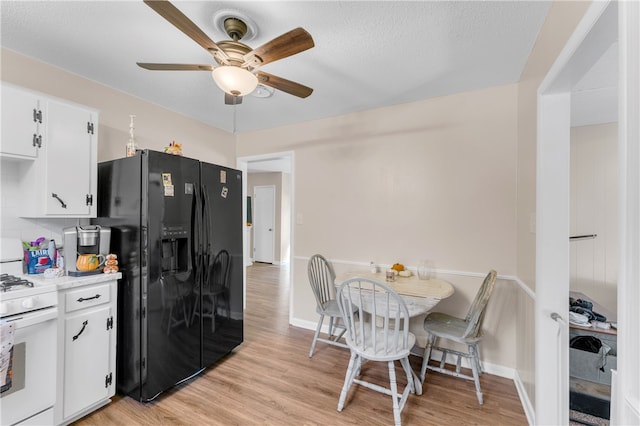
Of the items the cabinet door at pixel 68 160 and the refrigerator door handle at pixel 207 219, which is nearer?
the cabinet door at pixel 68 160

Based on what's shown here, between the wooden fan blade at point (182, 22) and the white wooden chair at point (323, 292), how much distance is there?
81.3 inches

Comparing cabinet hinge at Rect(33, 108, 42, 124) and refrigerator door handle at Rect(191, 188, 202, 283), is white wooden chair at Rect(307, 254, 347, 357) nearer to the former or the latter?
refrigerator door handle at Rect(191, 188, 202, 283)

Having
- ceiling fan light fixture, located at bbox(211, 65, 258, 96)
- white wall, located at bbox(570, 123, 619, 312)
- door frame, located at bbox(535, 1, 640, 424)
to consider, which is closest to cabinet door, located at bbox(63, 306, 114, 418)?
ceiling fan light fixture, located at bbox(211, 65, 258, 96)

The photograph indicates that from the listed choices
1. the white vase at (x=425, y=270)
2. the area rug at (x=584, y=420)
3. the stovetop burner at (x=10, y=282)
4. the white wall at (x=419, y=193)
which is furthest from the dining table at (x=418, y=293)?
the stovetop burner at (x=10, y=282)

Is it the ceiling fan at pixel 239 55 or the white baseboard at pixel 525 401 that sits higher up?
the ceiling fan at pixel 239 55

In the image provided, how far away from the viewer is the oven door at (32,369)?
1479 millimetres

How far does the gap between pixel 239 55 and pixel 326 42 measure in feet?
2.19

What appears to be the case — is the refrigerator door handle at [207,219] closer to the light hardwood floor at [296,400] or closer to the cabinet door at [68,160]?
the cabinet door at [68,160]

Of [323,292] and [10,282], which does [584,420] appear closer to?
[323,292]

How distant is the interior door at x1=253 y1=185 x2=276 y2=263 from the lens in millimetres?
7383

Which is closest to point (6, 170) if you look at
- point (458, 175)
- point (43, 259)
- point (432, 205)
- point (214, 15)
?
point (43, 259)

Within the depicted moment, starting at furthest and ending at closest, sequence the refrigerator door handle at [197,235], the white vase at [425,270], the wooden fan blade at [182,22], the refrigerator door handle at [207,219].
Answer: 1. the white vase at [425,270]
2. the refrigerator door handle at [207,219]
3. the refrigerator door handle at [197,235]
4. the wooden fan blade at [182,22]

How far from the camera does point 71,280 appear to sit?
1.76 m

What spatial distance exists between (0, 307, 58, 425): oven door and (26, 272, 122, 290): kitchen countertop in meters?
0.15
